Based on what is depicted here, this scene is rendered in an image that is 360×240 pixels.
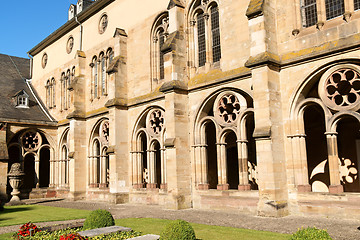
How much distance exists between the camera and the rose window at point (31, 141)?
86.9ft

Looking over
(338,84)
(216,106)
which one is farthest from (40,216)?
(338,84)

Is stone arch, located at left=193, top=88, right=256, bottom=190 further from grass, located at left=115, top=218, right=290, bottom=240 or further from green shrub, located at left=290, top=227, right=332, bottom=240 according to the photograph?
green shrub, located at left=290, top=227, right=332, bottom=240

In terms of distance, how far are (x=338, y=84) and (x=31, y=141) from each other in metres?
21.8

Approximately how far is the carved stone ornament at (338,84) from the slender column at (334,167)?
985mm

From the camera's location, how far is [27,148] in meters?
26.7

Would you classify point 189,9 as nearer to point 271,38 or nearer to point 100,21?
point 271,38

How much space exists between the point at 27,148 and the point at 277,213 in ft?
66.4

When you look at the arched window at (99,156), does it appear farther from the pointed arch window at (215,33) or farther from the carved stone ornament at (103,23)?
the pointed arch window at (215,33)

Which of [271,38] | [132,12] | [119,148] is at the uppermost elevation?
[132,12]

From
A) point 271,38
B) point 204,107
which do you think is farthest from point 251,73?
point 204,107

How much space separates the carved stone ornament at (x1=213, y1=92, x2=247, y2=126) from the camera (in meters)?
15.0

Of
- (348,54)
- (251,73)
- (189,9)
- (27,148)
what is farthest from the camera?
(27,148)

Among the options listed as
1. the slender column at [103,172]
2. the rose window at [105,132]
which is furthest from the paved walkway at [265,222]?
the rose window at [105,132]

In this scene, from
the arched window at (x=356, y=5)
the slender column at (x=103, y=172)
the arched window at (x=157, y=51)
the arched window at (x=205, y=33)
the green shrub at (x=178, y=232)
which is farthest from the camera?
the slender column at (x=103, y=172)
